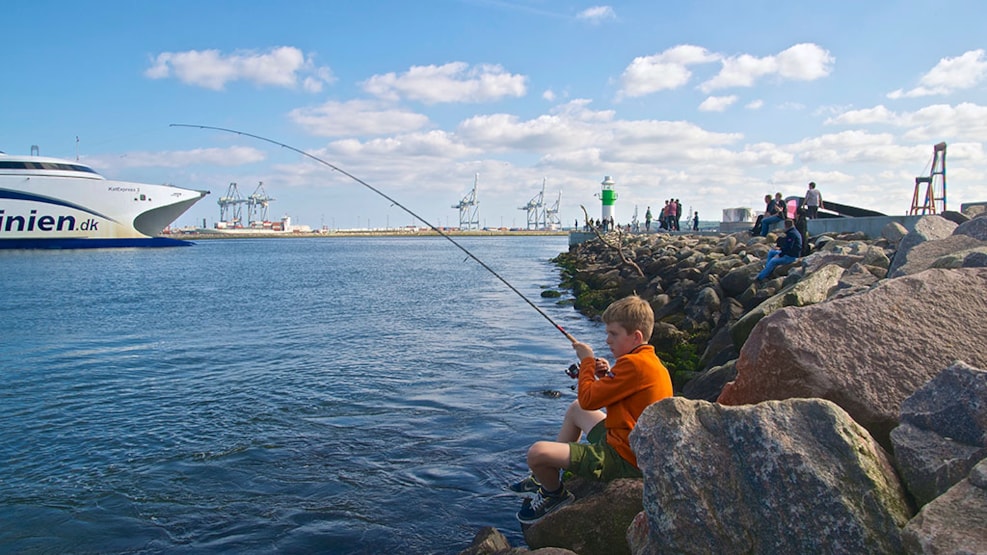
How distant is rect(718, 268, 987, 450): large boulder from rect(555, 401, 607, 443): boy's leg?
84 centimetres

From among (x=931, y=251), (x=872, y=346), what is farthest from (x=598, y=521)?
(x=931, y=251)

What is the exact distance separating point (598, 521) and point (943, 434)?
1.73 metres

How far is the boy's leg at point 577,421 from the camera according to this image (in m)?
4.15

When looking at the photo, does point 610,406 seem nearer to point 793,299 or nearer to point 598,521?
point 598,521

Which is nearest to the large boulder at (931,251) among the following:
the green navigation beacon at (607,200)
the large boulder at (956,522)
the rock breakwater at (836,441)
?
the rock breakwater at (836,441)

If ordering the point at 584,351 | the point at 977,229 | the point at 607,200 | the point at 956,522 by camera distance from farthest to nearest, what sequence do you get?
the point at 607,200 < the point at 977,229 < the point at 584,351 < the point at 956,522

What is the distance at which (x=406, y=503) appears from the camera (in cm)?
525

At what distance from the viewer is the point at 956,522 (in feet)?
7.30

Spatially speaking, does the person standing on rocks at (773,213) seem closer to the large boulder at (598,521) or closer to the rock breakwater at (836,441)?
the rock breakwater at (836,441)

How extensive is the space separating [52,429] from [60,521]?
283 cm

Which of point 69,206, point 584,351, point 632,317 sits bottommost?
point 584,351

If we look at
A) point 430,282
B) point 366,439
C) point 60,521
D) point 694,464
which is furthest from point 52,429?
point 430,282

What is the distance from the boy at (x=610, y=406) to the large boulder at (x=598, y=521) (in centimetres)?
10

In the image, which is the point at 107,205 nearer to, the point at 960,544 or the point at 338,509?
the point at 338,509
